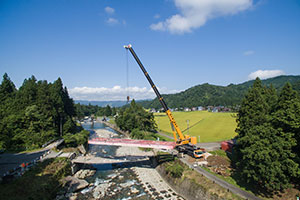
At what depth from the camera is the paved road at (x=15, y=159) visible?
29641 mm

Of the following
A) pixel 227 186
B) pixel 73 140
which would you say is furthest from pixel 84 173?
pixel 227 186

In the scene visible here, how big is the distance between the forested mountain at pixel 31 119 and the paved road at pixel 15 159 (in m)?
4.22

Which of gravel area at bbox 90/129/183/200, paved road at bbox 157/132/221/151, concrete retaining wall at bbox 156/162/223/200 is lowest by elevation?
gravel area at bbox 90/129/183/200

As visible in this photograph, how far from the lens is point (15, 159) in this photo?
111ft

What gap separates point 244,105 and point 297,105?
10347mm

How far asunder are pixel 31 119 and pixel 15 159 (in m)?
13.8

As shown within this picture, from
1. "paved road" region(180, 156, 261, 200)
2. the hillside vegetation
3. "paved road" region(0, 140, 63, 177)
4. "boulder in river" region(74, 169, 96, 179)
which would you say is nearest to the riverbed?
"boulder in river" region(74, 169, 96, 179)

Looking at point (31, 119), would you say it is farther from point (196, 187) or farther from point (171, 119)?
point (196, 187)

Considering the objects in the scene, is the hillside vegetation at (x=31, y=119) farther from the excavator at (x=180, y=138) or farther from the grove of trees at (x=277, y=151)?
the grove of trees at (x=277, y=151)

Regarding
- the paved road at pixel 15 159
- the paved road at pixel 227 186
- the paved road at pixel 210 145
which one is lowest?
the paved road at pixel 227 186

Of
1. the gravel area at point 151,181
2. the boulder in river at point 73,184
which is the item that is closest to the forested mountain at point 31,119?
the boulder in river at point 73,184

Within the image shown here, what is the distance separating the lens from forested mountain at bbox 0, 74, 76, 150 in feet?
137

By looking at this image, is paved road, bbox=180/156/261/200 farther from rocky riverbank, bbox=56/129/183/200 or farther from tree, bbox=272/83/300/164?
tree, bbox=272/83/300/164

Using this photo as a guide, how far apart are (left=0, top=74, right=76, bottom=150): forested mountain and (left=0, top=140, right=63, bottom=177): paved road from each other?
4.22 m
